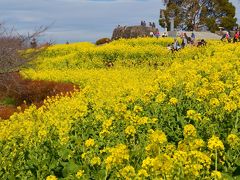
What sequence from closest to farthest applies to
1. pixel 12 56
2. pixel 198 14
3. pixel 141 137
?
pixel 141 137, pixel 12 56, pixel 198 14

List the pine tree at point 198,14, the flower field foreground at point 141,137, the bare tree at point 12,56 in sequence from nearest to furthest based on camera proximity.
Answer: the flower field foreground at point 141,137
the bare tree at point 12,56
the pine tree at point 198,14

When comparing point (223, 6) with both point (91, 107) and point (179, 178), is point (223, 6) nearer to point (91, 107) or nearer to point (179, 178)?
point (91, 107)

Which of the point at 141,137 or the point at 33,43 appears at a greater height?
the point at 33,43

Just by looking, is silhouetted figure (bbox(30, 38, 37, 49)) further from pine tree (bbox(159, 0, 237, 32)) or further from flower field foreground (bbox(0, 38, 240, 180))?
pine tree (bbox(159, 0, 237, 32))

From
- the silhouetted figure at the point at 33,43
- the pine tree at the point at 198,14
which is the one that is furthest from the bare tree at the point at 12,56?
the pine tree at the point at 198,14

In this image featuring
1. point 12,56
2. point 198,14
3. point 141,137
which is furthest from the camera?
point 198,14

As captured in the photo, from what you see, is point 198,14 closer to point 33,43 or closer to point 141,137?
point 33,43

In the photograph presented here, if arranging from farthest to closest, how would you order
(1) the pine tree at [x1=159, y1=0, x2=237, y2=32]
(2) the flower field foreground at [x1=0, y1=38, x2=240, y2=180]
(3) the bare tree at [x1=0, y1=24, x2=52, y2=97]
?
1. (1) the pine tree at [x1=159, y1=0, x2=237, y2=32]
2. (3) the bare tree at [x1=0, y1=24, x2=52, y2=97]
3. (2) the flower field foreground at [x1=0, y1=38, x2=240, y2=180]

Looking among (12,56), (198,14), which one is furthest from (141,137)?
(198,14)

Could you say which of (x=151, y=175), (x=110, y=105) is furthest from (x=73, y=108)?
(x=151, y=175)

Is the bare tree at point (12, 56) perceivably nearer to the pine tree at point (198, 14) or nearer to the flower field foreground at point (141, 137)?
the flower field foreground at point (141, 137)

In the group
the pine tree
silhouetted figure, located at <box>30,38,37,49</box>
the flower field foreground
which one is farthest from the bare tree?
the pine tree

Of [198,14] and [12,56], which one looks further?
[198,14]

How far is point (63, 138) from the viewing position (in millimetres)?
7078
